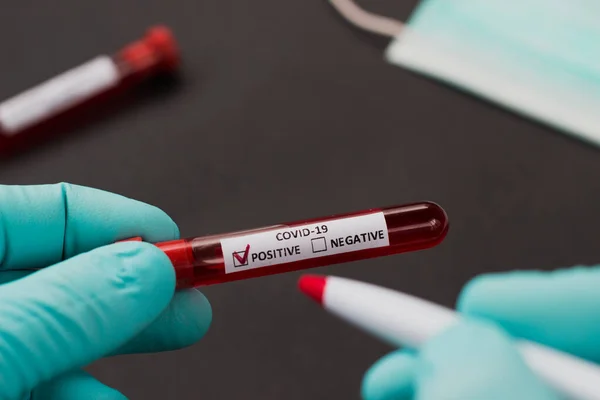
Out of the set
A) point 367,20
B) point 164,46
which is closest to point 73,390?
point 164,46

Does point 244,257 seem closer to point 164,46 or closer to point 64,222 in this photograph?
point 64,222

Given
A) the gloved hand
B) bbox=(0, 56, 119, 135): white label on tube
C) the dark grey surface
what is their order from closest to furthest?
the gloved hand
the dark grey surface
bbox=(0, 56, 119, 135): white label on tube

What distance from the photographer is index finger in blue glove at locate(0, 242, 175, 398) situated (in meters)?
0.43

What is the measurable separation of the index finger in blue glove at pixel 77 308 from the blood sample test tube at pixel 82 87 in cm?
36

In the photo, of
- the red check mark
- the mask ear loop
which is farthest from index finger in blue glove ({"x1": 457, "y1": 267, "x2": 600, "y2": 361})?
the mask ear loop

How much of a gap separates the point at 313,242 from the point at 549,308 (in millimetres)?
173

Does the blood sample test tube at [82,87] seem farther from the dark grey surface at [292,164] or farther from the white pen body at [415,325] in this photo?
the white pen body at [415,325]

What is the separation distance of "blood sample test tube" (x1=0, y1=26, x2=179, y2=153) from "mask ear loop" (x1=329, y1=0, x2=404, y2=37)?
25 cm

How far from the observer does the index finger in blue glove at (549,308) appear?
400mm

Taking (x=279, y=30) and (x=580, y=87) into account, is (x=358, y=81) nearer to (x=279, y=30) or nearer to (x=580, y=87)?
(x=279, y=30)

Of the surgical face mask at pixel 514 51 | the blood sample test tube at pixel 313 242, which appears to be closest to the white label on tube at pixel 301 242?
the blood sample test tube at pixel 313 242

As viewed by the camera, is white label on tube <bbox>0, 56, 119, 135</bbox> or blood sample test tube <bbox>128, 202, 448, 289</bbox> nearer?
blood sample test tube <bbox>128, 202, 448, 289</bbox>

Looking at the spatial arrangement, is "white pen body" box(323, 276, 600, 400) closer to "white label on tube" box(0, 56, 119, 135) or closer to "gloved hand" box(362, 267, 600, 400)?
"gloved hand" box(362, 267, 600, 400)

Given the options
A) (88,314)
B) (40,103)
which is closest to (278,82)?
(40,103)
